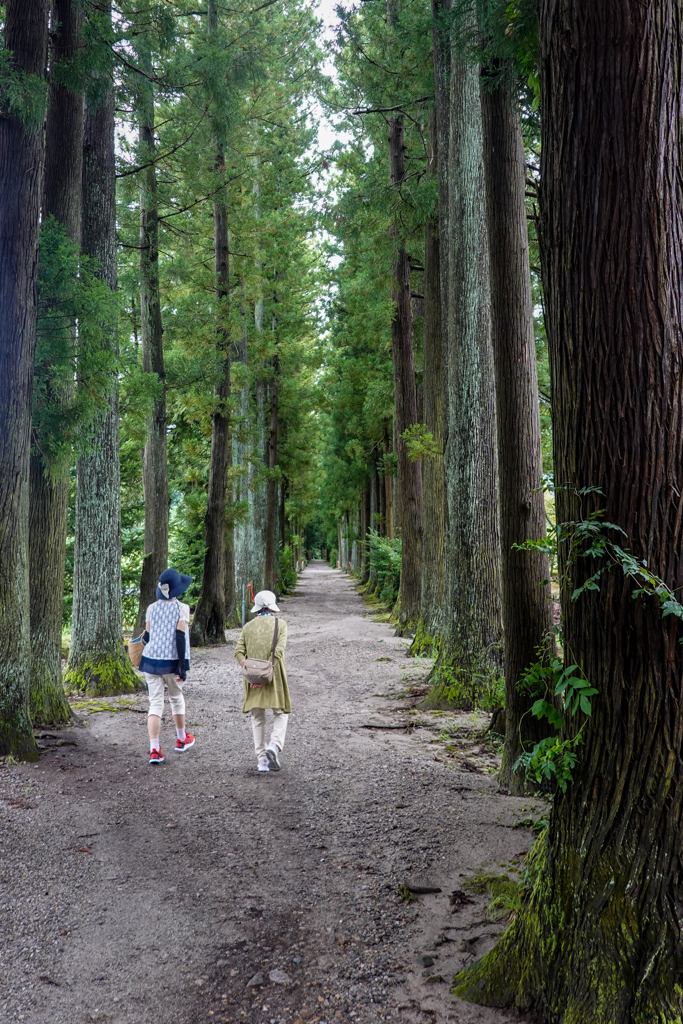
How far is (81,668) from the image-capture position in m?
9.88

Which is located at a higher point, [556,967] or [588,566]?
[588,566]

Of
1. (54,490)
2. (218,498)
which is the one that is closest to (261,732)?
(54,490)

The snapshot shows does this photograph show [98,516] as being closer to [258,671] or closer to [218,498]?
[258,671]

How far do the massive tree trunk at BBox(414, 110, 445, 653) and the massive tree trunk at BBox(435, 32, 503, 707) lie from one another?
318 centimetres

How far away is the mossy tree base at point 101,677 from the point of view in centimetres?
973

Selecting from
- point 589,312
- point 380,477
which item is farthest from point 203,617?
point 380,477

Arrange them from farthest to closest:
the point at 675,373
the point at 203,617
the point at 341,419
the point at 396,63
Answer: the point at 341,419 → the point at 203,617 → the point at 396,63 → the point at 675,373

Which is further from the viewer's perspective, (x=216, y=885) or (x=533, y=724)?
(x=533, y=724)

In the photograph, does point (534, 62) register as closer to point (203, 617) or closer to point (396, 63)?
point (396, 63)

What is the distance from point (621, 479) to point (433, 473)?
994 cm

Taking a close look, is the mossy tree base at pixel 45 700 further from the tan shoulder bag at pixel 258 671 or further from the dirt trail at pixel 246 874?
the tan shoulder bag at pixel 258 671

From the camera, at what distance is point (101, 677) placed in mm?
9836

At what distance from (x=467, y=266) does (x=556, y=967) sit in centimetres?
756

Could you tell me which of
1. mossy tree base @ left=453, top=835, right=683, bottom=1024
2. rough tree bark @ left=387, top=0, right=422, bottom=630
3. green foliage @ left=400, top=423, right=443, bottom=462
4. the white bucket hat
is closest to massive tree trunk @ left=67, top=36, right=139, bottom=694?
the white bucket hat
